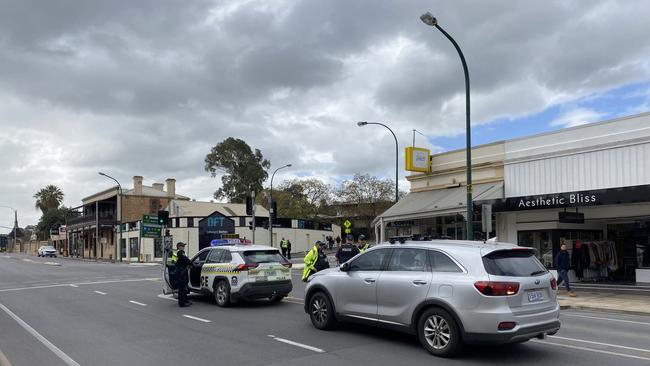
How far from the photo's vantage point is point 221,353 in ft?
26.6

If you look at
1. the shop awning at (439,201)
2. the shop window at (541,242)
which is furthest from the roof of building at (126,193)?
the shop window at (541,242)

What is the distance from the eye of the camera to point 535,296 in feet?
24.5

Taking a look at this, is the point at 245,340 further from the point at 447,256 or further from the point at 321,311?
the point at 447,256

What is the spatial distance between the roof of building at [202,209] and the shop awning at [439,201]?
3284cm

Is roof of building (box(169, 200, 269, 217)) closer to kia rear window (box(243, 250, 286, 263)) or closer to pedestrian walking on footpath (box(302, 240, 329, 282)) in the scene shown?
pedestrian walking on footpath (box(302, 240, 329, 282))

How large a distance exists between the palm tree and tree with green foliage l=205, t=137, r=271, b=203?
50.5 m

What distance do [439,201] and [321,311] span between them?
13325mm

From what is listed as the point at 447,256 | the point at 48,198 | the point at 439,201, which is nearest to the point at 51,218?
the point at 48,198

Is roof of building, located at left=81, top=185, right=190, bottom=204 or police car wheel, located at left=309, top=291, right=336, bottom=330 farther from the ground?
roof of building, located at left=81, top=185, right=190, bottom=204

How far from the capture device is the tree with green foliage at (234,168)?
7056cm

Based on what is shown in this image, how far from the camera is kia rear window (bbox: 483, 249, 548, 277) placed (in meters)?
7.38

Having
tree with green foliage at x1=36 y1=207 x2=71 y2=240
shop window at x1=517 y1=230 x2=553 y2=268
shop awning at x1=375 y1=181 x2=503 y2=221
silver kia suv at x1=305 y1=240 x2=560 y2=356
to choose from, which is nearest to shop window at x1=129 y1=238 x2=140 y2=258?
shop awning at x1=375 y1=181 x2=503 y2=221

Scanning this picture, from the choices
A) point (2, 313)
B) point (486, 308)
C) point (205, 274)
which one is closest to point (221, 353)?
point (486, 308)

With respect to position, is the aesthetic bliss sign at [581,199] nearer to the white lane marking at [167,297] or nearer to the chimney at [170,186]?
the white lane marking at [167,297]
